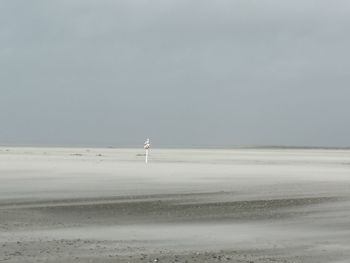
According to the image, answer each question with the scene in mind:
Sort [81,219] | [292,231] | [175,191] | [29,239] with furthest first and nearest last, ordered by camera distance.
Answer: [175,191], [81,219], [292,231], [29,239]

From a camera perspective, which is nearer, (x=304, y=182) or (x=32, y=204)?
(x=32, y=204)

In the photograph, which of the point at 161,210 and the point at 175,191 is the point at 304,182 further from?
the point at 161,210

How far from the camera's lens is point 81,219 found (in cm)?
1338

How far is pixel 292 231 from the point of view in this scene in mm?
11836

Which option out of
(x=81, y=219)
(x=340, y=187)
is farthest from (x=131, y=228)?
(x=340, y=187)

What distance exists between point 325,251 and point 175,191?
10926mm

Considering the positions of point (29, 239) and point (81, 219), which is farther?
point (81, 219)

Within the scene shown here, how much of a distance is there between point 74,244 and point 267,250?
10.5 ft

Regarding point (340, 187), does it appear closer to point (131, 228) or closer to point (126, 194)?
point (126, 194)

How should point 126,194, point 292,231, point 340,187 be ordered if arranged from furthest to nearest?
point 340,187 < point 126,194 < point 292,231

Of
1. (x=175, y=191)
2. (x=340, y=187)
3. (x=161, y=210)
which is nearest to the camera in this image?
(x=161, y=210)

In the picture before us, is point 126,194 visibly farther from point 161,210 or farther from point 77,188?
point 161,210

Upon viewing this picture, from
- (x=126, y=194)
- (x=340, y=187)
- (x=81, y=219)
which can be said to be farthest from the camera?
(x=340, y=187)

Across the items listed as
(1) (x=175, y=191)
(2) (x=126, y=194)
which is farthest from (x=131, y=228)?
(1) (x=175, y=191)
